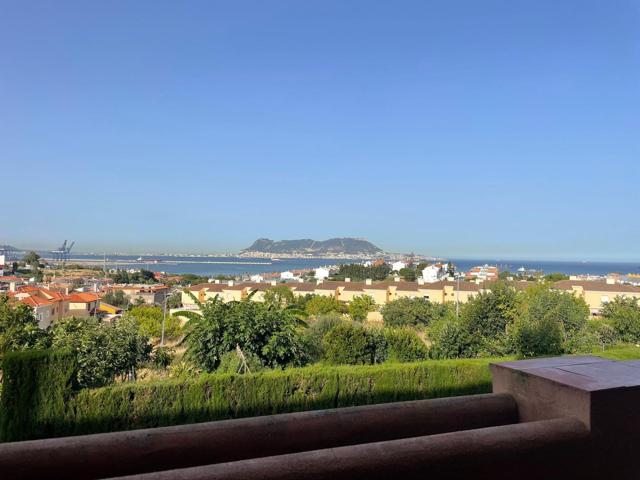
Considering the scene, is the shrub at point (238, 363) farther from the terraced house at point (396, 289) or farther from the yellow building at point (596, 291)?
the yellow building at point (596, 291)

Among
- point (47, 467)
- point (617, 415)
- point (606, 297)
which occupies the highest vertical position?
point (617, 415)

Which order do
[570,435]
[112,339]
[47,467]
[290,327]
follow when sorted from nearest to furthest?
[47,467]
[570,435]
[290,327]
[112,339]

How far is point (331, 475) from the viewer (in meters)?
1.33

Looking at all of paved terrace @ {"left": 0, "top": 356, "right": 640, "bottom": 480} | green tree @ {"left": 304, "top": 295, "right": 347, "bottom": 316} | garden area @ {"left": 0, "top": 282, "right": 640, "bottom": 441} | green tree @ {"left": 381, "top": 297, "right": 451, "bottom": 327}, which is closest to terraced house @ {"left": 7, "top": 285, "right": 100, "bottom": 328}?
garden area @ {"left": 0, "top": 282, "right": 640, "bottom": 441}

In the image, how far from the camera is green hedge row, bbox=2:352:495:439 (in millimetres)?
6934

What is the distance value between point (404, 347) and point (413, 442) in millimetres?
12993

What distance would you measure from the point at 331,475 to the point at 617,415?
3.91ft

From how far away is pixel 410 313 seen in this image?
30312mm

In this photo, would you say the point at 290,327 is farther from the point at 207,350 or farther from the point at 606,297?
the point at 606,297

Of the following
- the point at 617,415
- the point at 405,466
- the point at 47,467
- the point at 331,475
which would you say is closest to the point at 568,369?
the point at 617,415

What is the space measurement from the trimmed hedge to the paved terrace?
247 inches

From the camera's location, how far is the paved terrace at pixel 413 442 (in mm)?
1394

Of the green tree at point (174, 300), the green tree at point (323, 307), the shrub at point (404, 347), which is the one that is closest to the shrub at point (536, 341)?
the shrub at point (404, 347)

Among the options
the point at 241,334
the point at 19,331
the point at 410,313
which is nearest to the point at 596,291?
the point at 410,313
